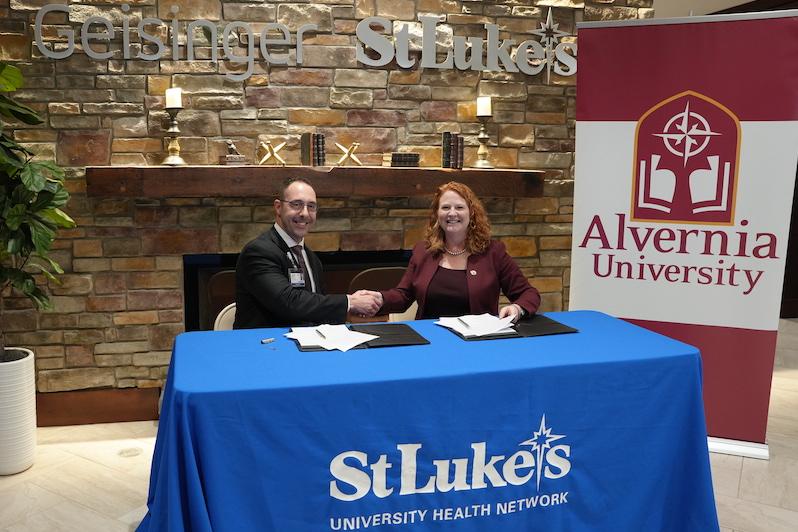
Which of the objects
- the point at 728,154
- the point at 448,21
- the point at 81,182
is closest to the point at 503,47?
the point at 448,21

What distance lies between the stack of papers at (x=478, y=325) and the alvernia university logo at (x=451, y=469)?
39cm

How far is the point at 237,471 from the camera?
1.72 meters

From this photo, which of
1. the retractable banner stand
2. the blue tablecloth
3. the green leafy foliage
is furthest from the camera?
the retractable banner stand

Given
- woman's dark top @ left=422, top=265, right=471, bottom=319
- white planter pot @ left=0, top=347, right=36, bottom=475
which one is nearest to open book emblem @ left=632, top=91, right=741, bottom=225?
woman's dark top @ left=422, top=265, right=471, bottom=319

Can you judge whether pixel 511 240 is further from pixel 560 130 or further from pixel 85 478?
pixel 85 478

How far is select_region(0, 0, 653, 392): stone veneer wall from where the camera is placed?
3365mm

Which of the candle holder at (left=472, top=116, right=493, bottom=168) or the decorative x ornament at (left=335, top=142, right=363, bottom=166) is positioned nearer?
the decorative x ornament at (left=335, top=142, right=363, bottom=166)

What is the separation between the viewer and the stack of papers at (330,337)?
6.82 feet

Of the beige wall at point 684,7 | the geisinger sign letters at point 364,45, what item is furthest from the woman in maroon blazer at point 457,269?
the beige wall at point 684,7

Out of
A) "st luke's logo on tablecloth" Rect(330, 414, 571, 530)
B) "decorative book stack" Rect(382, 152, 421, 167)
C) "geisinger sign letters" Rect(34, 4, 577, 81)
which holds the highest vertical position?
"geisinger sign letters" Rect(34, 4, 577, 81)

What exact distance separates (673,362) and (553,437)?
438mm

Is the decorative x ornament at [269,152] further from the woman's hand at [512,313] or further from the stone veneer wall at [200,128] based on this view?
the woman's hand at [512,313]

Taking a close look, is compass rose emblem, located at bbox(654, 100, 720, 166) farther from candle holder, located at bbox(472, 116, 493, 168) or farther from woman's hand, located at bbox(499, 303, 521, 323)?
woman's hand, located at bbox(499, 303, 521, 323)

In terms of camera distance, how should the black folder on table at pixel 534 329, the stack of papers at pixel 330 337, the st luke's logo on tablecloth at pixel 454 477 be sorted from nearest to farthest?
the st luke's logo on tablecloth at pixel 454 477 → the stack of papers at pixel 330 337 → the black folder on table at pixel 534 329
